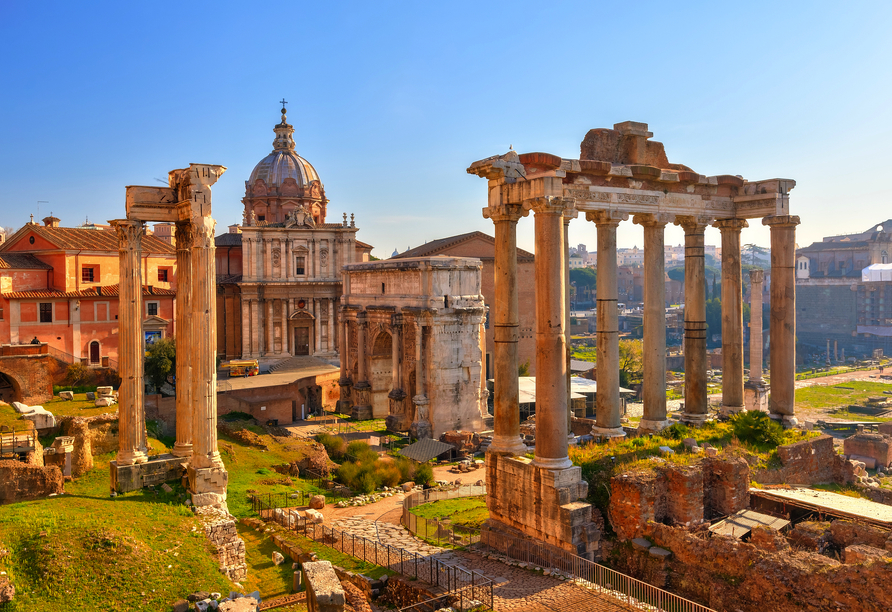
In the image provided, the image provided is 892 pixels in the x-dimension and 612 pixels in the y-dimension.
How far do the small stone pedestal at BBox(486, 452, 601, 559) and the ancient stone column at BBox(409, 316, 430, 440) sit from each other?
19.9m

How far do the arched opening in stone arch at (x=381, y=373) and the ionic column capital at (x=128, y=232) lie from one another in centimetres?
2451

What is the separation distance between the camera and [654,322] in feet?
57.1

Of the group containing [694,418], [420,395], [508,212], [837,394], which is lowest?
[837,394]

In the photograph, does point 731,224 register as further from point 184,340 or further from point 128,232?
point 128,232

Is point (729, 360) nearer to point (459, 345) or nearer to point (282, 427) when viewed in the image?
point (459, 345)

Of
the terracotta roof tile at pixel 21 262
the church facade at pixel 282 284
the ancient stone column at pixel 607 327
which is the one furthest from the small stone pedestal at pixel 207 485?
the church facade at pixel 282 284

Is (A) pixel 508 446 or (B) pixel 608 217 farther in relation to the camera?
(B) pixel 608 217

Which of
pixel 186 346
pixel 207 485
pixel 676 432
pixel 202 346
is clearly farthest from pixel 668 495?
pixel 186 346

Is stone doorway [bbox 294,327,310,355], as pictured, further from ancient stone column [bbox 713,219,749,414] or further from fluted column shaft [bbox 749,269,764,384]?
ancient stone column [bbox 713,219,749,414]

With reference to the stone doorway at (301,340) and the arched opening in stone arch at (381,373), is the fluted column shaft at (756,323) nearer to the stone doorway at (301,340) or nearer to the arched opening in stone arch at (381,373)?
the arched opening in stone arch at (381,373)

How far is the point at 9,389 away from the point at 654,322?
24508mm

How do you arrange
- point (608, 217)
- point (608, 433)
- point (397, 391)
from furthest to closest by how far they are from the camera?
point (397, 391), point (608, 433), point (608, 217)

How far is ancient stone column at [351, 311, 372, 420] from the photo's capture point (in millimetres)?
39625

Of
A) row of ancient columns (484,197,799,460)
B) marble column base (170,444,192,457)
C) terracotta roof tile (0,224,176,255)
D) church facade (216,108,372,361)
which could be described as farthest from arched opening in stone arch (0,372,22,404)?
row of ancient columns (484,197,799,460)
